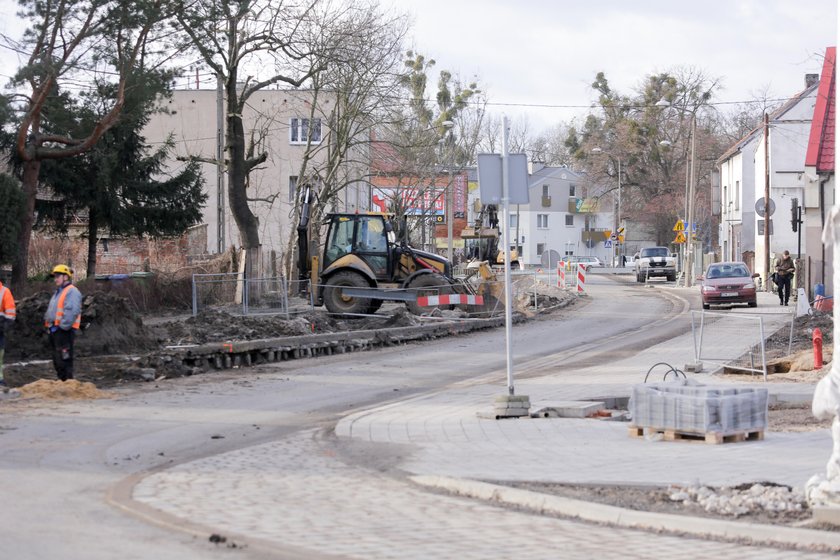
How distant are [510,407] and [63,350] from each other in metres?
6.58

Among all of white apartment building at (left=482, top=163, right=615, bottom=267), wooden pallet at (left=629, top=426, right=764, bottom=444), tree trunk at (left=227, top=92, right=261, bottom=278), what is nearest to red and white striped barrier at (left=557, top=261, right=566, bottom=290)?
tree trunk at (left=227, top=92, right=261, bottom=278)

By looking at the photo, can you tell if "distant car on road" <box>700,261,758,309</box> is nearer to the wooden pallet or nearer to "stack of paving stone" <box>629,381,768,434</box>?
"stack of paving stone" <box>629,381,768,434</box>

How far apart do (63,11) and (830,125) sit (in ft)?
80.8

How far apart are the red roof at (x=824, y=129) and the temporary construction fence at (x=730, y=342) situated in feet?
22.6

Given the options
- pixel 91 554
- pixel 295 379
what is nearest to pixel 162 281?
pixel 295 379

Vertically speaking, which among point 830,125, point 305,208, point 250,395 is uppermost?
point 830,125

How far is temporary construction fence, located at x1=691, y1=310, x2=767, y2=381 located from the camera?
1725 cm

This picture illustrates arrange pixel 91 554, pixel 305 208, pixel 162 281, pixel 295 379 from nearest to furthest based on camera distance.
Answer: pixel 91 554 → pixel 295 379 → pixel 305 208 → pixel 162 281

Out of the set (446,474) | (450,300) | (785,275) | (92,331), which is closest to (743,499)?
(446,474)

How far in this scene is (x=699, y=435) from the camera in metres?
10.4

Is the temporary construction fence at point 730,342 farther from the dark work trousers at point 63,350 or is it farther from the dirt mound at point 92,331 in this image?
the dirt mound at point 92,331

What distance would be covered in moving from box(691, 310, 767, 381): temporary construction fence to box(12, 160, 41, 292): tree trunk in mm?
17131

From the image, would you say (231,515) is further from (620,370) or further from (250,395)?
(620,370)

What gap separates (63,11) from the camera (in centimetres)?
2362
